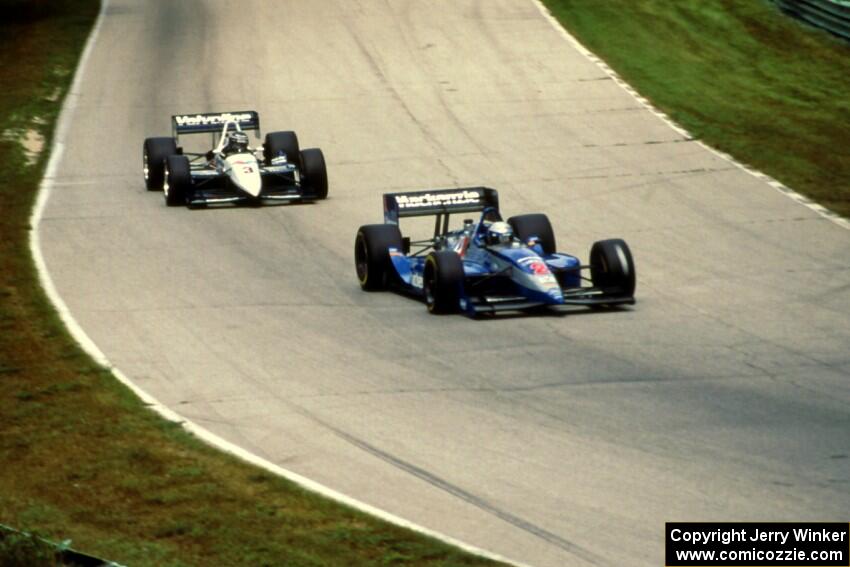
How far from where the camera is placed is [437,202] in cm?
1875

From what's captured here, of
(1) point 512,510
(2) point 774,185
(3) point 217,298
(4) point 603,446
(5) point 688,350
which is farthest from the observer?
(2) point 774,185

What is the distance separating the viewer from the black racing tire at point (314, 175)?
2384 centimetres

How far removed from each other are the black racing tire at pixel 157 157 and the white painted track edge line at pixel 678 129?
30.5 ft

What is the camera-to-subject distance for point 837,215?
22.5 metres

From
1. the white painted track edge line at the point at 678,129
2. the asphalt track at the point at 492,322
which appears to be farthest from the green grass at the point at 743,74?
the asphalt track at the point at 492,322

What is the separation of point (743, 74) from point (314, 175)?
13.6 m

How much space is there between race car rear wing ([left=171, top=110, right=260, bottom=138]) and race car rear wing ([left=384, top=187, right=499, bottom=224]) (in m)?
6.62

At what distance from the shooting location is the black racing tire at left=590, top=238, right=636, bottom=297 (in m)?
17.2

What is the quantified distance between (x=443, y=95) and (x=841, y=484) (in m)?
21.5

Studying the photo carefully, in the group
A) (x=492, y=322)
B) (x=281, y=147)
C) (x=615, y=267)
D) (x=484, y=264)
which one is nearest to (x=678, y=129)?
(x=281, y=147)

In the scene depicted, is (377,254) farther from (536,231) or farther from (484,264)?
(536,231)

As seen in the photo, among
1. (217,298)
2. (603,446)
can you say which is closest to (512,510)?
(603,446)

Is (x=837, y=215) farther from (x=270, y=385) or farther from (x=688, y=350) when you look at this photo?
(x=270, y=385)

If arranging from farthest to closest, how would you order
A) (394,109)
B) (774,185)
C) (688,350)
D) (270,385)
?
(394,109), (774,185), (688,350), (270,385)
